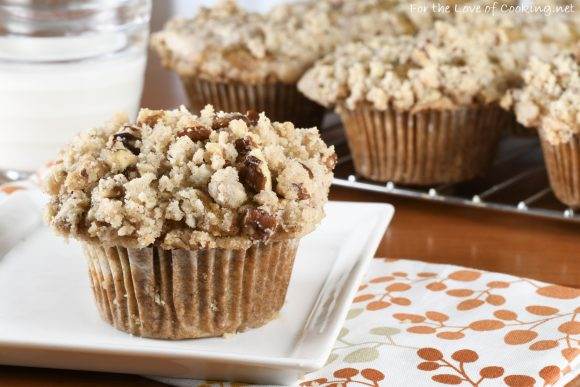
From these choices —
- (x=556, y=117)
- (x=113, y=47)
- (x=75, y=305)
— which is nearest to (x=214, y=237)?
(x=75, y=305)

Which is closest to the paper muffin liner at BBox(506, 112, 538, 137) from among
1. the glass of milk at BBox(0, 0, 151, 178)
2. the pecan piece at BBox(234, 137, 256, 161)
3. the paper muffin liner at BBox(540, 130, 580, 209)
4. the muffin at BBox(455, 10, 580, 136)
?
the muffin at BBox(455, 10, 580, 136)

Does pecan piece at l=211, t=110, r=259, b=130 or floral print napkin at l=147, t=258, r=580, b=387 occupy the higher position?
pecan piece at l=211, t=110, r=259, b=130

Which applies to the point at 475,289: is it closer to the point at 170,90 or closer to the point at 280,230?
the point at 280,230

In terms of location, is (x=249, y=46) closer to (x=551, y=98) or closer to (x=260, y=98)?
(x=260, y=98)

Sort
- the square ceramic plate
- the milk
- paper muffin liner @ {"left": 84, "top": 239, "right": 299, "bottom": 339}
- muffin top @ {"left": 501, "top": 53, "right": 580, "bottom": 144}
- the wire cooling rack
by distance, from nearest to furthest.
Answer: the square ceramic plate
paper muffin liner @ {"left": 84, "top": 239, "right": 299, "bottom": 339}
muffin top @ {"left": 501, "top": 53, "right": 580, "bottom": 144}
the wire cooling rack
the milk

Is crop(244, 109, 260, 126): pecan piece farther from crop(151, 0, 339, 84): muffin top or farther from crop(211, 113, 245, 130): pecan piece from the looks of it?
crop(151, 0, 339, 84): muffin top

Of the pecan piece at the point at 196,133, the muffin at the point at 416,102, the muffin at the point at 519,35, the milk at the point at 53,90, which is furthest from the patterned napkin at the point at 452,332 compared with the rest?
the milk at the point at 53,90

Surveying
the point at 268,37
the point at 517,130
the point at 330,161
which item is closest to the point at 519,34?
the point at 517,130

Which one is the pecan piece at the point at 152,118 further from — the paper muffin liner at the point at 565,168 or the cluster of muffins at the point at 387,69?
the paper muffin liner at the point at 565,168
